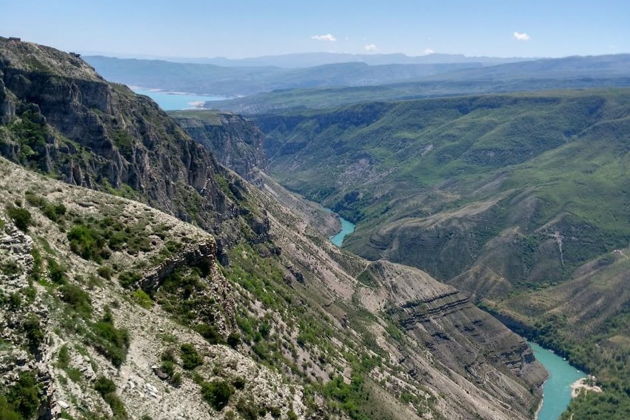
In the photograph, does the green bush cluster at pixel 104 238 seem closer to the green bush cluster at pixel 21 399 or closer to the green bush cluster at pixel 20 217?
the green bush cluster at pixel 20 217

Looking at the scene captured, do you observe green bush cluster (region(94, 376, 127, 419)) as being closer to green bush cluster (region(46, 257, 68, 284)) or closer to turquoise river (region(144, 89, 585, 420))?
green bush cluster (region(46, 257, 68, 284))

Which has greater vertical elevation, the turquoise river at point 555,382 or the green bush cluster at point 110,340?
the green bush cluster at point 110,340

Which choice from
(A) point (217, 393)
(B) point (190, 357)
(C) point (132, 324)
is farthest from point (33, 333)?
(A) point (217, 393)

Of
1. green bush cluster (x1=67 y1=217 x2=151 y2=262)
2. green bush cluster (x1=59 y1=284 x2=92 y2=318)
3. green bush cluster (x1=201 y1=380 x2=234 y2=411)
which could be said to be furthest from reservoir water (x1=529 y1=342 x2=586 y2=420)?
green bush cluster (x1=59 y1=284 x2=92 y2=318)

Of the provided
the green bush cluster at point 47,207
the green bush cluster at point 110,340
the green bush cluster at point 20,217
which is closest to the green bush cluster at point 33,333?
the green bush cluster at point 110,340

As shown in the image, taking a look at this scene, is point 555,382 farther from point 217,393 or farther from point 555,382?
point 217,393

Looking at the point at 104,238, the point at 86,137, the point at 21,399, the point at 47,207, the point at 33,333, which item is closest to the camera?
the point at 21,399

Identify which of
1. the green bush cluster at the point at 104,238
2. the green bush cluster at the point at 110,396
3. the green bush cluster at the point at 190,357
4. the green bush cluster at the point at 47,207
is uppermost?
the green bush cluster at the point at 47,207
